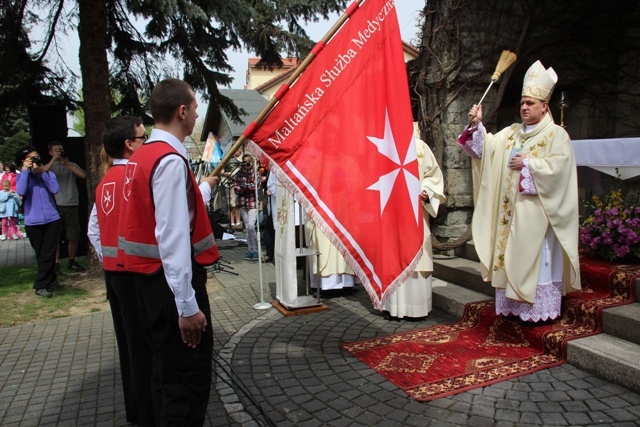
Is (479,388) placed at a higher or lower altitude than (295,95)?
lower

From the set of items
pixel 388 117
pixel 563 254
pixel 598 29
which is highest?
pixel 598 29

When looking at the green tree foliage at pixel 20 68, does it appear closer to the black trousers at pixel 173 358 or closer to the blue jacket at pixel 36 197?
the blue jacket at pixel 36 197

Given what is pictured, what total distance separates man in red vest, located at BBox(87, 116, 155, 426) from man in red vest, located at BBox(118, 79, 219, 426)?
0.34 meters

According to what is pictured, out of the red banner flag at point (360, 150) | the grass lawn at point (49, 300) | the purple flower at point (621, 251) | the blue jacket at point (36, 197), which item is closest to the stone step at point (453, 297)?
the purple flower at point (621, 251)

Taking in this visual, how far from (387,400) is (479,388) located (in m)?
0.71

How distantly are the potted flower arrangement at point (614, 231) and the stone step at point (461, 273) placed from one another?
1132 mm

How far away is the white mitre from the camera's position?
4.23m

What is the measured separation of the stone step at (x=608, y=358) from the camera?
137 inches

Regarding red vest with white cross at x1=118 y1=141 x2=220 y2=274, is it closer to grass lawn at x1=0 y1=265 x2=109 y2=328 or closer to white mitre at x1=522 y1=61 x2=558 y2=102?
white mitre at x1=522 y1=61 x2=558 y2=102

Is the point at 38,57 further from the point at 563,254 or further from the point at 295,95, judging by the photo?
the point at 563,254

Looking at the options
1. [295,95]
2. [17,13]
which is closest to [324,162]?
[295,95]

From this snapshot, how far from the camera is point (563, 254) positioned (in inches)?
170

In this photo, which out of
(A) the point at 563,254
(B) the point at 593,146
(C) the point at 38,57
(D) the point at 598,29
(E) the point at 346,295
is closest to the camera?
(A) the point at 563,254

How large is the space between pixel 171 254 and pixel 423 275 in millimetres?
3640
